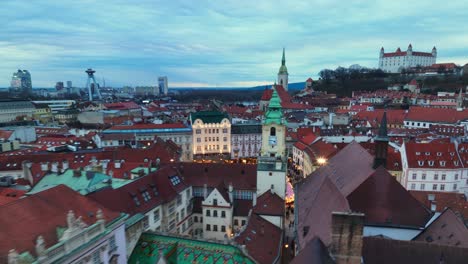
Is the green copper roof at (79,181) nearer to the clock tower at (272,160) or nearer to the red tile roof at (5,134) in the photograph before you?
the clock tower at (272,160)

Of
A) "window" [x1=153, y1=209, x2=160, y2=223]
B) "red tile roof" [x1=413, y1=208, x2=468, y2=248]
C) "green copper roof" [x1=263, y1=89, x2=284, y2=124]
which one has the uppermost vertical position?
"green copper roof" [x1=263, y1=89, x2=284, y2=124]

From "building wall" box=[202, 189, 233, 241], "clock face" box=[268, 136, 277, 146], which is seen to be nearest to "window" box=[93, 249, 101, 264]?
"building wall" box=[202, 189, 233, 241]

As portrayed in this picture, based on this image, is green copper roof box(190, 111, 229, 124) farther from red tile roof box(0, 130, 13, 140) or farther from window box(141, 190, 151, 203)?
window box(141, 190, 151, 203)

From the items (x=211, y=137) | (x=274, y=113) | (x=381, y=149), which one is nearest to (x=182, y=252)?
(x=274, y=113)

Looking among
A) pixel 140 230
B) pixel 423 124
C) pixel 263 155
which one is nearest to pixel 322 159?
pixel 263 155

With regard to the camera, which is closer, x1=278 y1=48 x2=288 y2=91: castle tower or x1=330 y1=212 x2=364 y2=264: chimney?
x1=330 y1=212 x2=364 y2=264: chimney

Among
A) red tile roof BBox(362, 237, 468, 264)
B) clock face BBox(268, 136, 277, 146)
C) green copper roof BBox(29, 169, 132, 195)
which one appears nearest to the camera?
red tile roof BBox(362, 237, 468, 264)
